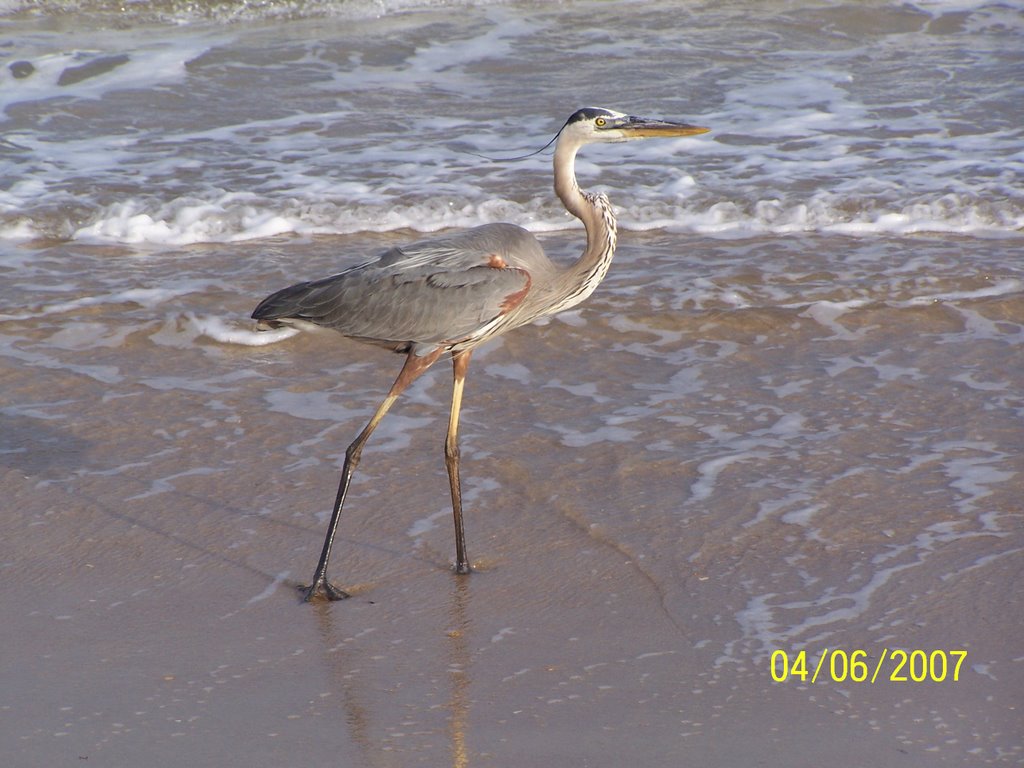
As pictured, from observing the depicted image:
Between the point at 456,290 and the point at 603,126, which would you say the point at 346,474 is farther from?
the point at 603,126

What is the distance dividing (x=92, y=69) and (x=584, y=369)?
25.4 ft

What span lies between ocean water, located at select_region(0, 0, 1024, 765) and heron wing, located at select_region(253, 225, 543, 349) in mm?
644

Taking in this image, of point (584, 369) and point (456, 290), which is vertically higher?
point (456, 290)

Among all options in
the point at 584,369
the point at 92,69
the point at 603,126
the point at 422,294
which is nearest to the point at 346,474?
the point at 422,294

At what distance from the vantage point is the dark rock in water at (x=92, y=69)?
1148 cm

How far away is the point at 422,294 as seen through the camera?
14.7 feet

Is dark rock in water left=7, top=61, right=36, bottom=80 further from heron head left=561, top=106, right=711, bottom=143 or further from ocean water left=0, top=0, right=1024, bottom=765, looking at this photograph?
heron head left=561, top=106, right=711, bottom=143

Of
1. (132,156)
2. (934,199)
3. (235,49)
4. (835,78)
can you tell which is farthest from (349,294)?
(235,49)

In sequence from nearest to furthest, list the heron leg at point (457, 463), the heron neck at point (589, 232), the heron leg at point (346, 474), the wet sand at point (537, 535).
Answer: the wet sand at point (537, 535) < the heron leg at point (346, 474) < the heron leg at point (457, 463) < the heron neck at point (589, 232)

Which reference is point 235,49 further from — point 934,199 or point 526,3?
point 934,199

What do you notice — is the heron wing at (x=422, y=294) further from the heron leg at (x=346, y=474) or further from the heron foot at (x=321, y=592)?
the heron foot at (x=321, y=592)

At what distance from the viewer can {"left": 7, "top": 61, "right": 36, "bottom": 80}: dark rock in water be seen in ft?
37.9

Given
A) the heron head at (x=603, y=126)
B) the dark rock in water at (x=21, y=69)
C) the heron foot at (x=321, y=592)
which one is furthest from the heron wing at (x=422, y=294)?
the dark rock in water at (x=21, y=69)

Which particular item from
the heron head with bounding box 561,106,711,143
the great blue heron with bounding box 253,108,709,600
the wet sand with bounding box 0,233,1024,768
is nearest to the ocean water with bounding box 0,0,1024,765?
the wet sand with bounding box 0,233,1024,768
